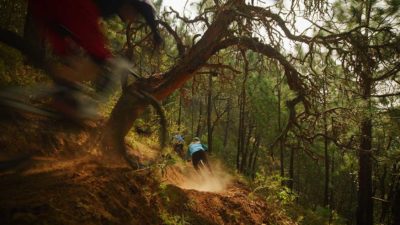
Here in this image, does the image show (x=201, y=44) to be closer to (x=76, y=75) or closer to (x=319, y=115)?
(x=319, y=115)

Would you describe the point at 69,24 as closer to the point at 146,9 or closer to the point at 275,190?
the point at 146,9

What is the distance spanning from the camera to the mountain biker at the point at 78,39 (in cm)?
304

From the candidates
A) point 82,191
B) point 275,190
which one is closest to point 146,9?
point 82,191

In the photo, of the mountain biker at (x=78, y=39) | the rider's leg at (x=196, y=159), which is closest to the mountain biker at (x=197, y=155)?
the rider's leg at (x=196, y=159)

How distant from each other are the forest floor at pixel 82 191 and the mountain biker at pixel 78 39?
0.87 meters

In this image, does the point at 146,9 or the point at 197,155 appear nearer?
the point at 146,9

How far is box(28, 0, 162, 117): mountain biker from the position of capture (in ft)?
9.98

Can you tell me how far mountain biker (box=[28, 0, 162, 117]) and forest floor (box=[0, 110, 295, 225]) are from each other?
2.86ft

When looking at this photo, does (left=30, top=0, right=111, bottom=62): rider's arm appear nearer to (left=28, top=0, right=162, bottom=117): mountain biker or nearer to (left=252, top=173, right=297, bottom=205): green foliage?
(left=28, top=0, right=162, bottom=117): mountain biker

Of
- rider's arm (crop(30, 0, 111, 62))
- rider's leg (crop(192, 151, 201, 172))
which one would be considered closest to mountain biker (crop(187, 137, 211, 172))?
rider's leg (crop(192, 151, 201, 172))

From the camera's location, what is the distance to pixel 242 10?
6.97 meters

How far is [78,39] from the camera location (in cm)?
324

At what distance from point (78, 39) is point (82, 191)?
1795mm

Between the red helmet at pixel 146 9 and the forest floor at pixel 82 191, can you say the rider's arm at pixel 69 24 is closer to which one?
the red helmet at pixel 146 9
